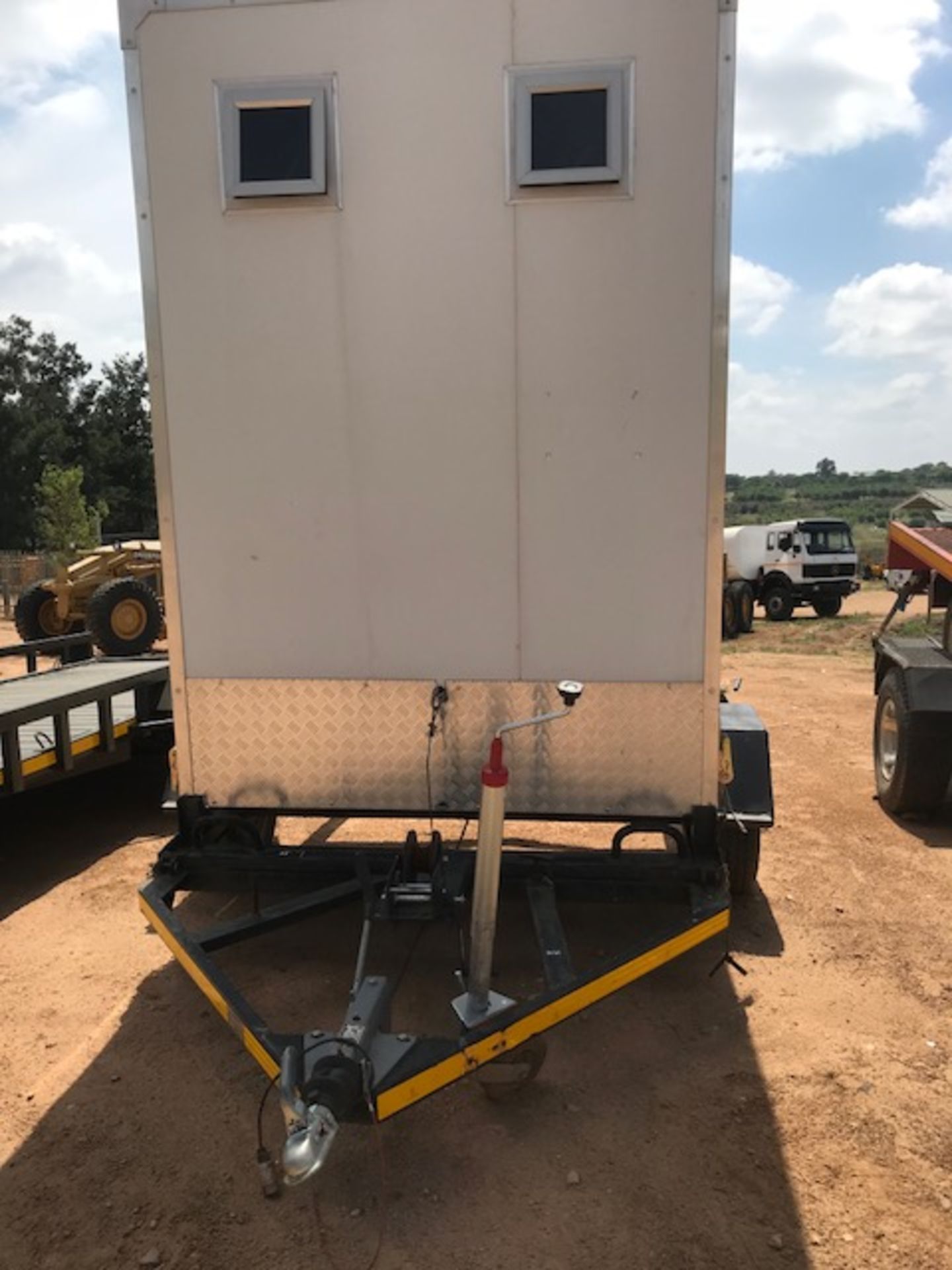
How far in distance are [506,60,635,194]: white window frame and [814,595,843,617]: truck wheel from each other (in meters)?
21.5

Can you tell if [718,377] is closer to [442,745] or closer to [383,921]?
[442,745]

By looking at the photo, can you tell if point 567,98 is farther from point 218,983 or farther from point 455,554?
point 218,983

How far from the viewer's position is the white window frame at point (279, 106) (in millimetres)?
3096

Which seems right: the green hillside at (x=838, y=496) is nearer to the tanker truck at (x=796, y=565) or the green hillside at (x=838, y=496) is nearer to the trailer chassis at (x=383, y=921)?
the tanker truck at (x=796, y=565)

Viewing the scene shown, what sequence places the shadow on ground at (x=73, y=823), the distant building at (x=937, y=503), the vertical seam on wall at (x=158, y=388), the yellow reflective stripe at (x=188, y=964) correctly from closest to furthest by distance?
1. the yellow reflective stripe at (x=188, y=964)
2. the vertical seam on wall at (x=158, y=388)
3. the shadow on ground at (x=73, y=823)
4. the distant building at (x=937, y=503)

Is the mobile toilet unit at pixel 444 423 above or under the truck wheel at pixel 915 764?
above

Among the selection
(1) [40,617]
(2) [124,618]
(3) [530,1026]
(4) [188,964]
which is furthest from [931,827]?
(1) [40,617]

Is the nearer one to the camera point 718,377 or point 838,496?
point 718,377

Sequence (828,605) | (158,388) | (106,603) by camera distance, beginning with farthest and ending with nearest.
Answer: (828,605) < (106,603) < (158,388)

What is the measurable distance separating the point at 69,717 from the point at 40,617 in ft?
33.8

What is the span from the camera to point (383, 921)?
10.7 ft

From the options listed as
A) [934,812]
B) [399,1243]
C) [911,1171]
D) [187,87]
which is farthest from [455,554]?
[934,812]

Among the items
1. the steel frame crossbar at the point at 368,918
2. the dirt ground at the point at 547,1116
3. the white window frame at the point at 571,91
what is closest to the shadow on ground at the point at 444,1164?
the dirt ground at the point at 547,1116

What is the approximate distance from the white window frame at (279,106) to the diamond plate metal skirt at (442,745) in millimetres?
1744
